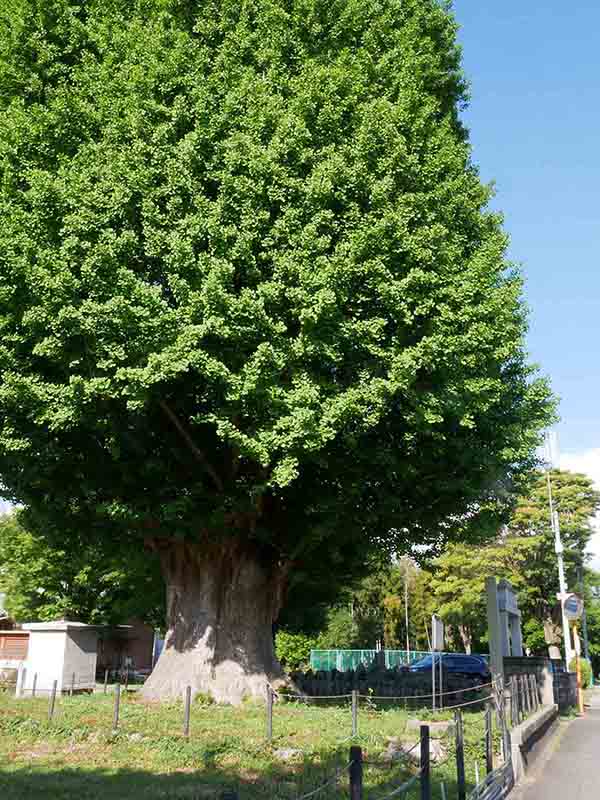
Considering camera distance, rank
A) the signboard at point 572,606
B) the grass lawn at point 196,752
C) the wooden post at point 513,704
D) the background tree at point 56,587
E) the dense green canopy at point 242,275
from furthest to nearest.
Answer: the background tree at point 56,587, the signboard at point 572,606, the dense green canopy at point 242,275, the wooden post at point 513,704, the grass lawn at point 196,752

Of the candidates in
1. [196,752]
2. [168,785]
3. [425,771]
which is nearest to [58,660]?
[196,752]

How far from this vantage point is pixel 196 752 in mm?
10680

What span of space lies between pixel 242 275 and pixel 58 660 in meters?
11.2

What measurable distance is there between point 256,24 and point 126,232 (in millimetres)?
6061

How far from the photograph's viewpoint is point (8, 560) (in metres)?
39.9

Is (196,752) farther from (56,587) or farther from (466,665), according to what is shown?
(56,587)

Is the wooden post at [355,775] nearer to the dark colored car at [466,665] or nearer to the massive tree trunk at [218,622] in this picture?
the massive tree trunk at [218,622]

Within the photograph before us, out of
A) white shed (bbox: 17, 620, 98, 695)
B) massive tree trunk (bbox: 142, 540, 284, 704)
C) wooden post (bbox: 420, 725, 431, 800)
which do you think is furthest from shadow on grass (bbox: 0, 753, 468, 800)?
white shed (bbox: 17, 620, 98, 695)

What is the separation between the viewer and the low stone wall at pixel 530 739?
10.9 meters

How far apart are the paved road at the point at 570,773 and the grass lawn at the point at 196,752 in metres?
0.93

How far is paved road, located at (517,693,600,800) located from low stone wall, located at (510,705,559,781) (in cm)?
23

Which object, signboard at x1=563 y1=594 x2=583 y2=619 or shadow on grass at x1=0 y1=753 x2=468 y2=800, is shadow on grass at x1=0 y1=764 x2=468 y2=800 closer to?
shadow on grass at x1=0 y1=753 x2=468 y2=800

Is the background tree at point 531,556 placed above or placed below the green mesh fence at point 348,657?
above

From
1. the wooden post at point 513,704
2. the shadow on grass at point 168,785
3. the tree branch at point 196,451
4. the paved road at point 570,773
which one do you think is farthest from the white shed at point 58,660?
the paved road at point 570,773
